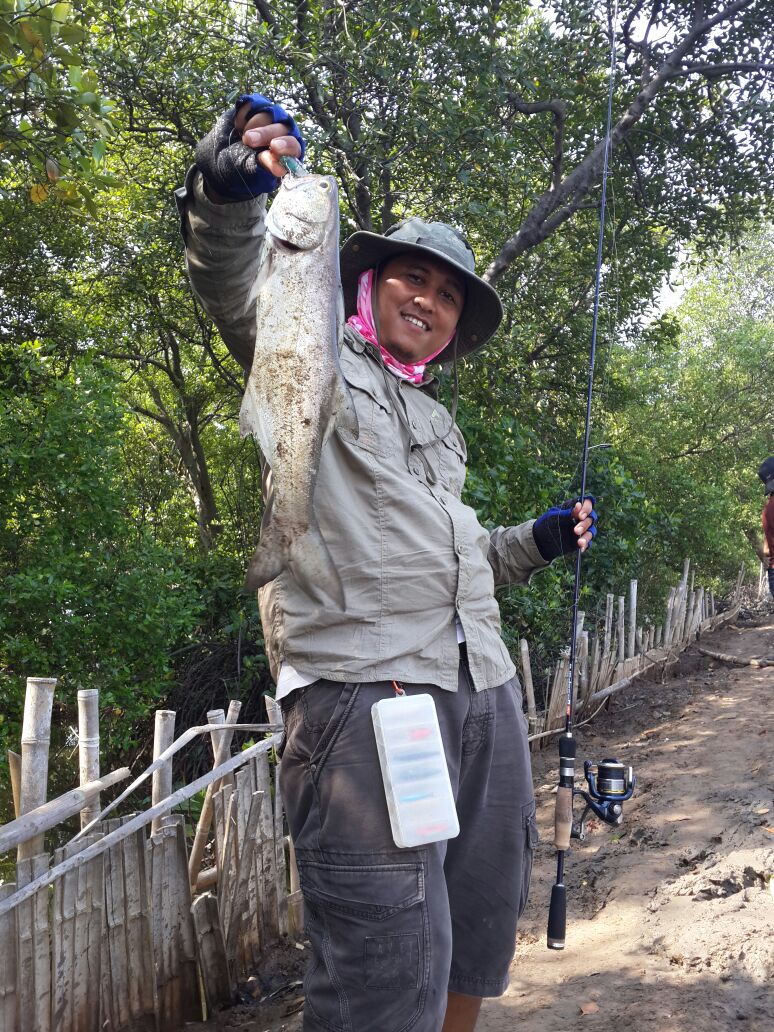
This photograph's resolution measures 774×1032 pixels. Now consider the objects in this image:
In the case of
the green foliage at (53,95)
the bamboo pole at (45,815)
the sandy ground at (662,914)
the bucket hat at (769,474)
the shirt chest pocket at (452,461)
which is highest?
the green foliage at (53,95)

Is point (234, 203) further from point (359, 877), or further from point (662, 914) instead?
point (662, 914)

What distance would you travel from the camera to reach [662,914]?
3816 millimetres

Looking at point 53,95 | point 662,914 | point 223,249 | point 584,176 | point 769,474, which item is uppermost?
point 584,176

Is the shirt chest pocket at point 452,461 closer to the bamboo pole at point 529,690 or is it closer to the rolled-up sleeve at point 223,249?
the rolled-up sleeve at point 223,249

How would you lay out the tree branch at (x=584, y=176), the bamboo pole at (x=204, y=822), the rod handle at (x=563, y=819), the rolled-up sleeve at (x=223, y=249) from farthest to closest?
the tree branch at (x=584, y=176) < the bamboo pole at (x=204, y=822) < the rod handle at (x=563, y=819) < the rolled-up sleeve at (x=223, y=249)

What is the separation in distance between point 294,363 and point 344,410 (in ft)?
0.51

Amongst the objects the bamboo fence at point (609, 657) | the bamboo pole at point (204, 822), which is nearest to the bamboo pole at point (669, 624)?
the bamboo fence at point (609, 657)

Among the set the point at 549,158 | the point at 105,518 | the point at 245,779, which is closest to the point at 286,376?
the point at 245,779

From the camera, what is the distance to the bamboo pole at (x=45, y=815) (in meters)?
2.47

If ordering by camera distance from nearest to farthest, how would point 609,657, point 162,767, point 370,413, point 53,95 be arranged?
point 370,413 < point 162,767 < point 53,95 < point 609,657

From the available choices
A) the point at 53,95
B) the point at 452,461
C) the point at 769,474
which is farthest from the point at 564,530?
the point at 769,474

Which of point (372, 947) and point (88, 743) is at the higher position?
point (88, 743)

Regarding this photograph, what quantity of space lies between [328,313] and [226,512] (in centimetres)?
1135

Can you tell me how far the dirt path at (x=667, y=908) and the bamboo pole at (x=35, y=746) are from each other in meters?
1.75
